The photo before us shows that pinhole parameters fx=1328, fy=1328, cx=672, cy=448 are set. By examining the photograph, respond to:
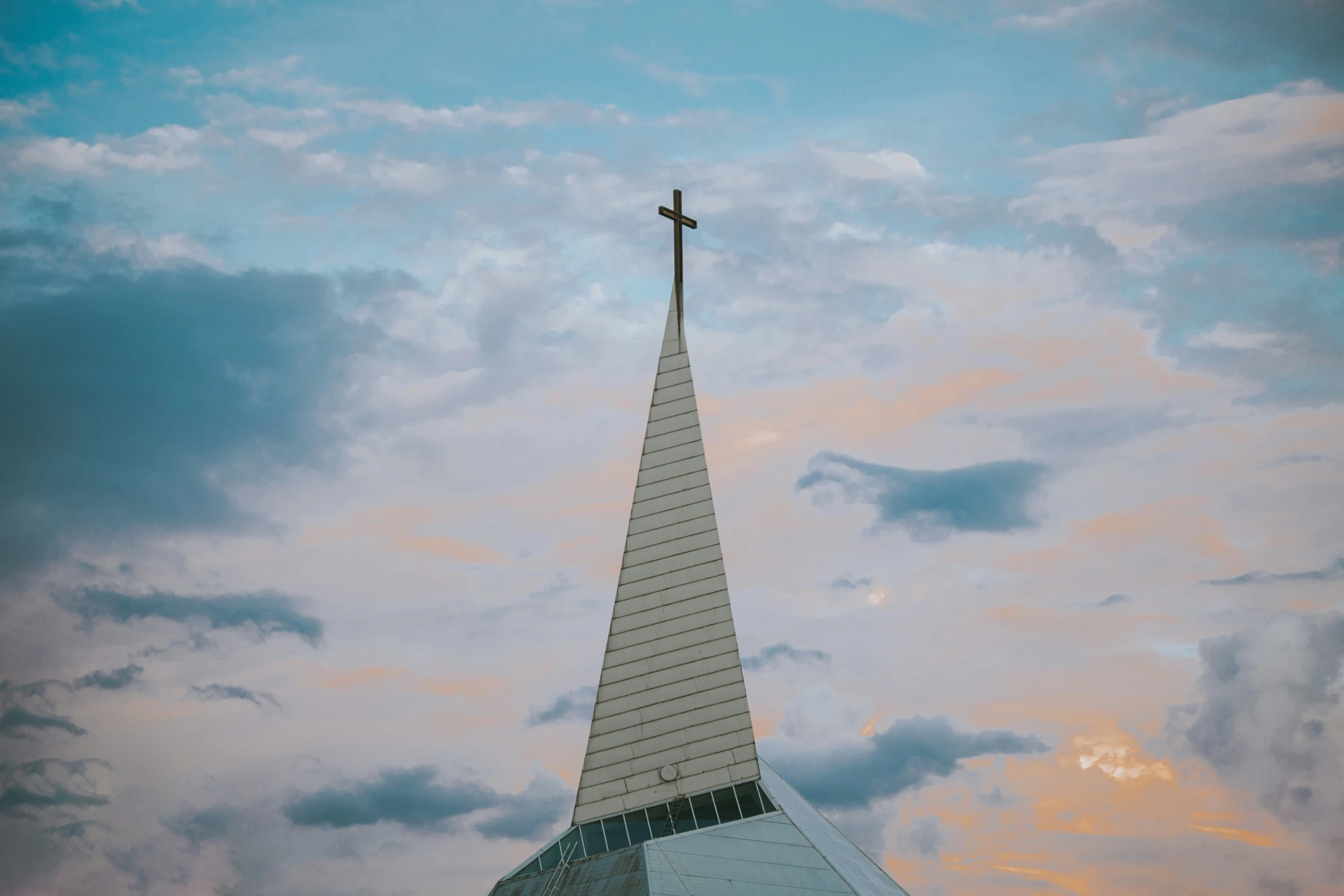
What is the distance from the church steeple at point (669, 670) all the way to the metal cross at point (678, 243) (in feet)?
20.3

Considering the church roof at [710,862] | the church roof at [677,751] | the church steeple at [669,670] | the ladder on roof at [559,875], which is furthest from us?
the church steeple at [669,670]

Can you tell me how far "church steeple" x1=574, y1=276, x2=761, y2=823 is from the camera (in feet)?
174

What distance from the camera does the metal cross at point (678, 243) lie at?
194ft

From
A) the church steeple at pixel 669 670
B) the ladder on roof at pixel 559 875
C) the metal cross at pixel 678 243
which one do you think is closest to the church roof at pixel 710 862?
the ladder on roof at pixel 559 875

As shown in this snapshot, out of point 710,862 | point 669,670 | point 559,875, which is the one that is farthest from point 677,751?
point 559,875

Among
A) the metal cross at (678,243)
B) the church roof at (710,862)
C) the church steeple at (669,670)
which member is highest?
the metal cross at (678,243)

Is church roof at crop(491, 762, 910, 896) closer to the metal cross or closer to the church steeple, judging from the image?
the church steeple

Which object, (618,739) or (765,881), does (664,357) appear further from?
(765,881)

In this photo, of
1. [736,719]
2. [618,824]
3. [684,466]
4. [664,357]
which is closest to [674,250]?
[664,357]

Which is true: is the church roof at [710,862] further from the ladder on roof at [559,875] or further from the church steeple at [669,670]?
the church steeple at [669,670]

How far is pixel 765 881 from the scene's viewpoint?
4925 cm

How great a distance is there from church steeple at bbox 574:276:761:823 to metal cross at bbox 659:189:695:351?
619cm

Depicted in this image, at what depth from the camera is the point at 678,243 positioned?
60.3 m

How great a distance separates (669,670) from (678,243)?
19.4 m
